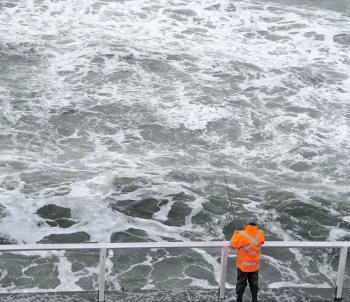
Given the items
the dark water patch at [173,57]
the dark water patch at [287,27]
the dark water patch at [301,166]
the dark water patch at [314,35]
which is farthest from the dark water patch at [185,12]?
the dark water patch at [301,166]

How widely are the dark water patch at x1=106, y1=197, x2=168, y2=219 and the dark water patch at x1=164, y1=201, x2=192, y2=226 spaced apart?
0.30 metres

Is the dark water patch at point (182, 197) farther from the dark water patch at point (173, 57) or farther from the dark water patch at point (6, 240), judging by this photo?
the dark water patch at point (173, 57)

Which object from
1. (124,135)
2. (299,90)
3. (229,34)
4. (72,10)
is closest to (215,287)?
(124,135)

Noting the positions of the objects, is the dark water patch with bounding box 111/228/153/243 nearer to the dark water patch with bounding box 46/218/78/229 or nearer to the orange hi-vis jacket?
the dark water patch with bounding box 46/218/78/229

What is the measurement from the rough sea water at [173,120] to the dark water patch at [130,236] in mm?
38

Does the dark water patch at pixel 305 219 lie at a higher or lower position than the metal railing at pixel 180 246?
lower

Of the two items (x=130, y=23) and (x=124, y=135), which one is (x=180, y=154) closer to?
(x=124, y=135)

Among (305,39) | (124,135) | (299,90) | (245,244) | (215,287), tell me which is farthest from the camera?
(305,39)

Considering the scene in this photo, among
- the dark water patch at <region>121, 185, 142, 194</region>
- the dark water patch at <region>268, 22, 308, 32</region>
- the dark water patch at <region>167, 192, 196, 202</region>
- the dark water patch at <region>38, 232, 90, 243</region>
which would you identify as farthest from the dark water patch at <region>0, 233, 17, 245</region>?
the dark water patch at <region>268, 22, 308, 32</region>

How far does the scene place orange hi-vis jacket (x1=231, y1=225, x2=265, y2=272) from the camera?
18.9 feet

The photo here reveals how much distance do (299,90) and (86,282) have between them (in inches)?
595

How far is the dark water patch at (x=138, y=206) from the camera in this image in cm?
1170

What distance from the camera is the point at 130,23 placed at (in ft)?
80.2

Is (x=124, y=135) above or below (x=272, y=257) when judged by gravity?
below
